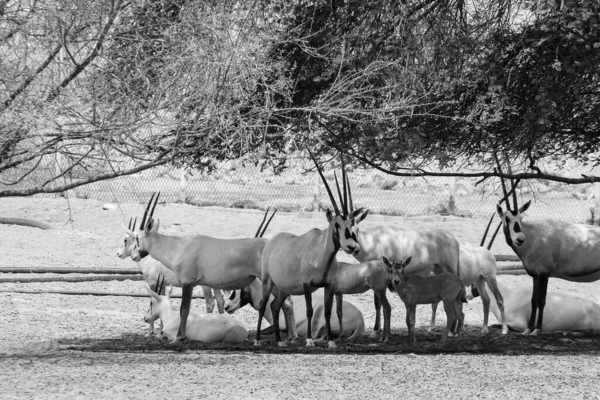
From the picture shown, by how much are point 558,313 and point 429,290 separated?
2074mm

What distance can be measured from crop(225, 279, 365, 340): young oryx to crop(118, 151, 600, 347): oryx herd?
0.5 inches

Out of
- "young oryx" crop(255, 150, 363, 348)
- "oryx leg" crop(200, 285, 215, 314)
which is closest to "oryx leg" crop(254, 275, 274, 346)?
"young oryx" crop(255, 150, 363, 348)

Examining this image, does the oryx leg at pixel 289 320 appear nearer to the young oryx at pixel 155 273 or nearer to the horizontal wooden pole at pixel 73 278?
the young oryx at pixel 155 273

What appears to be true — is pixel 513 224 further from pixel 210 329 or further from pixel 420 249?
pixel 210 329

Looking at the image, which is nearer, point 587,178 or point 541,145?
point 587,178

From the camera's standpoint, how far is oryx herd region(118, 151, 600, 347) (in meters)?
9.16

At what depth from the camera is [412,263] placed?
10.4 meters

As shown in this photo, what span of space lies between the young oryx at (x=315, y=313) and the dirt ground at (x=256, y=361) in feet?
0.56

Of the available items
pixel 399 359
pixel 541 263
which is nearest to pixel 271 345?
pixel 399 359

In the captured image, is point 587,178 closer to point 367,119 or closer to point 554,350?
point 554,350

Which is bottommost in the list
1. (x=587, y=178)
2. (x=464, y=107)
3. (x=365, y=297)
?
(x=365, y=297)

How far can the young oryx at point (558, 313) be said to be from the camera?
10523 mm

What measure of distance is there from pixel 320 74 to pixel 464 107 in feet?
4.56

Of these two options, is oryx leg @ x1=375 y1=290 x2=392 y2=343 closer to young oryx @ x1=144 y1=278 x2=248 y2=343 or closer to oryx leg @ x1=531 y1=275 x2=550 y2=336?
young oryx @ x1=144 y1=278 x2=248 y2=343
